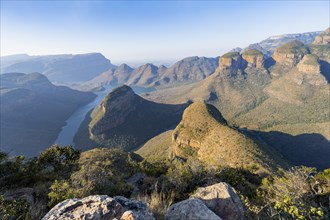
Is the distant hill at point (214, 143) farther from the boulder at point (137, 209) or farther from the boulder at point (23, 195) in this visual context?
the boulder at point (137, 209)

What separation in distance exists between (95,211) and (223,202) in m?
5.26

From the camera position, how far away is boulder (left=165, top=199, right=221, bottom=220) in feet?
26.5

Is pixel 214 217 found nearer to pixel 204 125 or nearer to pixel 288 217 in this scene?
pixel 288 217

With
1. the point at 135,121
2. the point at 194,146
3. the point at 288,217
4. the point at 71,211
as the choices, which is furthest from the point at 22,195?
the point at 135,121

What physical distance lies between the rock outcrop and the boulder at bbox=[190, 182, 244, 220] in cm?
305

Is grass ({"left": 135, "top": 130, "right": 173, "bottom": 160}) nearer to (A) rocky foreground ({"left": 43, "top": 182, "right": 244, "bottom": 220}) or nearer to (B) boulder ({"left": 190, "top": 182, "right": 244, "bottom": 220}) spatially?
(B) boulder ({"left": 190, "top": 182, "right": 244, "bottom": 220})

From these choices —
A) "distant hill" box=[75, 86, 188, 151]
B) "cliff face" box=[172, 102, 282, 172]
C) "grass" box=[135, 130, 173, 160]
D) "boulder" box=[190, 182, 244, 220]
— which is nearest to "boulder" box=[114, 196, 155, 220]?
"boulder" box=[190, 182, 244, 220]

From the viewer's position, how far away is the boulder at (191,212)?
8.09m

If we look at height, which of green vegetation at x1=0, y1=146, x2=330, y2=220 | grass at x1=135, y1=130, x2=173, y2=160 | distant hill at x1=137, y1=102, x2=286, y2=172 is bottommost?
grass at x1=135, y1=130, x2=173, y2=160

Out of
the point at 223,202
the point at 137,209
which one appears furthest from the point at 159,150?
the point at 137,209

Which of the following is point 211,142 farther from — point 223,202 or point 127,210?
point 127,210

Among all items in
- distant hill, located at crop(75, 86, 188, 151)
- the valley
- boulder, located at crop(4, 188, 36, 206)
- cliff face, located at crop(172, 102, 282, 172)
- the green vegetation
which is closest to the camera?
the valley

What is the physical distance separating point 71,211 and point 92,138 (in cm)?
17668

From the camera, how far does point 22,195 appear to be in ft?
47.6
